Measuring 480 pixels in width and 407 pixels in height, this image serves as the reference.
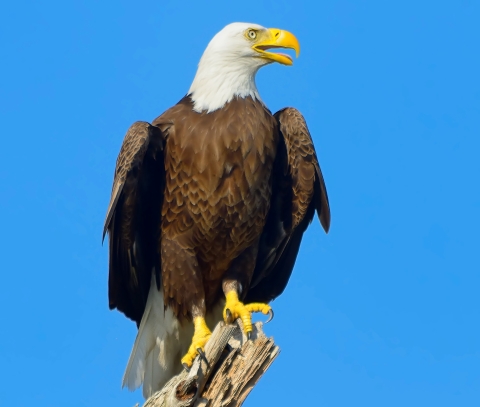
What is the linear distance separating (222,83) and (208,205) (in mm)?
934

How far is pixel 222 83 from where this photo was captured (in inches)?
254

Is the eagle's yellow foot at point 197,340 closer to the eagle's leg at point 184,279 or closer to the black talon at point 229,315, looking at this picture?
the eagle's leg at point 184,279

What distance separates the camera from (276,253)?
6734mm

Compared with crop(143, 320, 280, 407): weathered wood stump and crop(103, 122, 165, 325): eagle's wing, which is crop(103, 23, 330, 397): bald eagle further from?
crop(143, 320, 280, 407): weathered wood stump

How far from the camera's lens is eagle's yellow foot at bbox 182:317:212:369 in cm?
582

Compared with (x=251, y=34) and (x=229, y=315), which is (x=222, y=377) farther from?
(x=251, y=34)

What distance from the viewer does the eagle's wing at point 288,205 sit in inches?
254

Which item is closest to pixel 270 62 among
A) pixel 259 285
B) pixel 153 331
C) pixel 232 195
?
pixel 232 195

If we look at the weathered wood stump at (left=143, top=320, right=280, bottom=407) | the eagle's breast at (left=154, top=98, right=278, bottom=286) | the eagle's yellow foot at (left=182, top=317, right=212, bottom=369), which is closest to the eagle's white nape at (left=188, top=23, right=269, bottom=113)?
the eagle's breast at (left=154, top=98, right=278, bottom=286)

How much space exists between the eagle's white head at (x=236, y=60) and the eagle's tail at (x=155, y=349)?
58.5 inches

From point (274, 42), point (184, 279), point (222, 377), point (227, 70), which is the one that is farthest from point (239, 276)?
point (274, 42)

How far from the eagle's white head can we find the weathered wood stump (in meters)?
1.96

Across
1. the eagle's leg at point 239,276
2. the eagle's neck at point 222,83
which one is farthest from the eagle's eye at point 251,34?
the eagle's leg at point 239,276

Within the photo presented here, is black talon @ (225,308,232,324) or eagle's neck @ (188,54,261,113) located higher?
eagle's neck @ (188,54,261,113)
